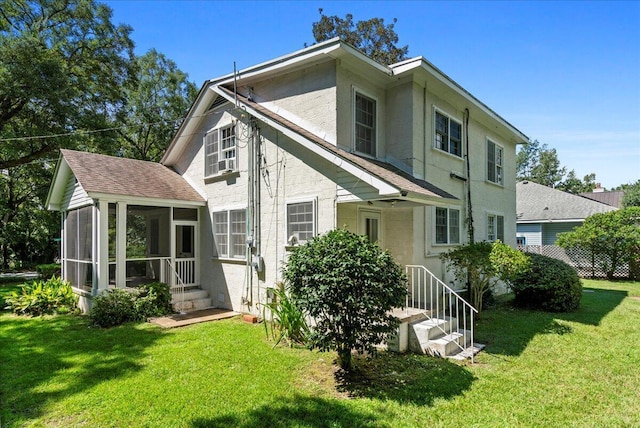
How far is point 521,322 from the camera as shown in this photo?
29.9 ft

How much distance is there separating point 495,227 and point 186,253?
11644 millimetres

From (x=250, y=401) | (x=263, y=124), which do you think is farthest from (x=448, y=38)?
(x=250, y=401)

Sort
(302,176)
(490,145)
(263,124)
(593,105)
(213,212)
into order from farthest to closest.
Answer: (490,145) < (593,105) < (213,212) < (263,124) < (302,176)

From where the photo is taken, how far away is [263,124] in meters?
9.71

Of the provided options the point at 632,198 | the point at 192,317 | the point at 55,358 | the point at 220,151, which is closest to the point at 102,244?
the point at 192,317

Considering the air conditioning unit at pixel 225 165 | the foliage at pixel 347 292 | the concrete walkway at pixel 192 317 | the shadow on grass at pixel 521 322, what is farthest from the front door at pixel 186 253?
the shadow on grass at pixel 521 322

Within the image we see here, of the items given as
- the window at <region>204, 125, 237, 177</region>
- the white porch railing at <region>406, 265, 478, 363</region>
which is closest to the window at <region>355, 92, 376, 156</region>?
the white porch railing at <region>406, 265, 478, 363</region>

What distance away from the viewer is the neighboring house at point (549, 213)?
75.3 feet

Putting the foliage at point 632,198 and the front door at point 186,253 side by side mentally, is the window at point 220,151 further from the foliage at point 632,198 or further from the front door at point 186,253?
the foliage at point 632,198

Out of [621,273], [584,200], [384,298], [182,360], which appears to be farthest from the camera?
[584,200]

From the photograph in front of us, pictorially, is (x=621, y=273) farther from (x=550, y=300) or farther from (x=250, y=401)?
(x=250, y=401)

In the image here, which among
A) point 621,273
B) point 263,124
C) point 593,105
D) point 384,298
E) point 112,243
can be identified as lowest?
point 621,273

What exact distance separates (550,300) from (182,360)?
399 inches

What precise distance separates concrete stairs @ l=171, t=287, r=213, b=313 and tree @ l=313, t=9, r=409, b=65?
790 inches
